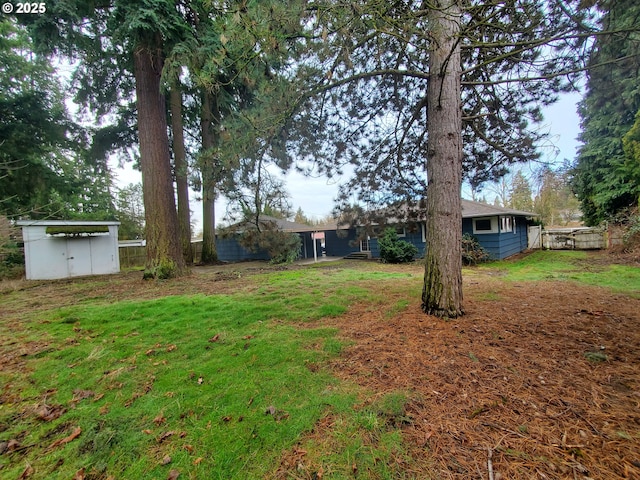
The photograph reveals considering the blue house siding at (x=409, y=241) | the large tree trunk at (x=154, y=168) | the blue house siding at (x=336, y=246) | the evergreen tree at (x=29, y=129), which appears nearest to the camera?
the large tree trunk at (x=154, y=168)

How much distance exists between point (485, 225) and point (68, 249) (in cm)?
1890

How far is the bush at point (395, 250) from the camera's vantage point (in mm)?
12711

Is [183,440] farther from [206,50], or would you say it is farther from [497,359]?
[206,50]

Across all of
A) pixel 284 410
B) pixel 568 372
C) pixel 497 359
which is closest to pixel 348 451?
pixel 284 410

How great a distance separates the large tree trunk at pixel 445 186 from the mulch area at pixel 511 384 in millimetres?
401

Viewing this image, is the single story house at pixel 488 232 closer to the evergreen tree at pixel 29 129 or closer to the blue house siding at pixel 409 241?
the blue house siding at pixel 409 241

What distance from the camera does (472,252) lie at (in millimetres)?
11391

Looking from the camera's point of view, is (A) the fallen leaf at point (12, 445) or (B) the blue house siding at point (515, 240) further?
(B) the blue house siding at point (515, 240)

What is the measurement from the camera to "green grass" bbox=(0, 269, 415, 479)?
158 centimetres

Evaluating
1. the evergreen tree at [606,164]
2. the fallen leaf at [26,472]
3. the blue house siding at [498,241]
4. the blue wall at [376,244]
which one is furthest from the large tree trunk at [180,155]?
the evergreen tree at [606,164]

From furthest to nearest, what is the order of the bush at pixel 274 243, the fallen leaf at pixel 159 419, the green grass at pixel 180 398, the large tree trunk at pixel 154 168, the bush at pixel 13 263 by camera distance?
the bush at pixel 13 263 < the bush at pixel 274 243 < the large tree trunk at pixel 154 168 < the fallen leaf at pixel 159 419 < the green grass at pixel 180 398

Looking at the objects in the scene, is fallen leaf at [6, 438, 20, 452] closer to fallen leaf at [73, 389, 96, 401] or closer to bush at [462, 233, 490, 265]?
fallen leaf at [73, 389, 96, 401]

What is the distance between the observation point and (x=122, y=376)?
8.35 ft

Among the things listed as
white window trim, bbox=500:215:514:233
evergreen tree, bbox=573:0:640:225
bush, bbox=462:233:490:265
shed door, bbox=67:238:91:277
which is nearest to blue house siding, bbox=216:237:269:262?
shed door, bbox=67:238:91:277
